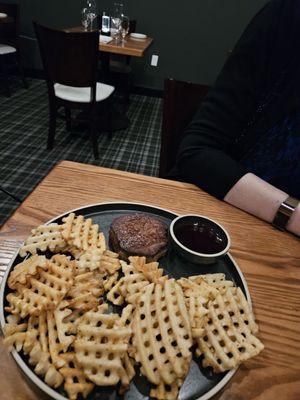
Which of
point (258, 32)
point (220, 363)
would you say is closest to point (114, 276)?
point (220, 363)

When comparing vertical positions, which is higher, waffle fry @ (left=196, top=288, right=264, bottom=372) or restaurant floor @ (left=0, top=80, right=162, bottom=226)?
waffle fry @ (left=196, top=288, right=264, bottom=372)

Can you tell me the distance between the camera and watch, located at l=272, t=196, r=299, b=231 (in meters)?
0.80

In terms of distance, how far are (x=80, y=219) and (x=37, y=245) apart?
0.12 meters

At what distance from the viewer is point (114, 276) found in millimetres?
592

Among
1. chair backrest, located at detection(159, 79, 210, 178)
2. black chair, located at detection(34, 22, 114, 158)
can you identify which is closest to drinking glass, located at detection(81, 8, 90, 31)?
black chair, located at detection(34, 22, 114, 158)

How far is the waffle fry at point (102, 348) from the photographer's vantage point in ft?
1.41

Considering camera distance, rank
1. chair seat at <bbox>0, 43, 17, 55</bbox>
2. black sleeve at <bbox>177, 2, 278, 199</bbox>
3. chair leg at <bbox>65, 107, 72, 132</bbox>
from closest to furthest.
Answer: black sleeve at <bbox>177, 2, 278, 199</bbox>, chair leg at <bbox>65, 107, 72, 132</bbox>, chair seat at <bbox>0, 43, 17, 55</bbox>

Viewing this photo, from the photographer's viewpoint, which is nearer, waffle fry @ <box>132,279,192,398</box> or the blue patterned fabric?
waffle fry @ <box>132,279,192,398</box>

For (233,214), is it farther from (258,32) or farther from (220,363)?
(258,32)

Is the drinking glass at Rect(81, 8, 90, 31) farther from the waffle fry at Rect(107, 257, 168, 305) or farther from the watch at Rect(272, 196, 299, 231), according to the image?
the waffle fry at Rect(107, 257, 168, 305)

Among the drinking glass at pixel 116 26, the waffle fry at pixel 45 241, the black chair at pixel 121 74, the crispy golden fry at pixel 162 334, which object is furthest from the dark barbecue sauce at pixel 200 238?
the black chair at pixel 121 74

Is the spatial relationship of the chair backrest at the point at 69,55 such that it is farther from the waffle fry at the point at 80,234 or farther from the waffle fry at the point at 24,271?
the waffle fry at the point at 24,271

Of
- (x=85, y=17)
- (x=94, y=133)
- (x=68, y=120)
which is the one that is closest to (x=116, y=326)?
(x=94, y=133)

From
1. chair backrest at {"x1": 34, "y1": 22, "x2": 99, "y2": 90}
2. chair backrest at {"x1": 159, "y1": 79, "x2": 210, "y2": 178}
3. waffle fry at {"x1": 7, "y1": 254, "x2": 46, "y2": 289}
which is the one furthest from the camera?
chair backrest at {"x1": 34, "y1": 22, "x2": 99, "y2": 90}
